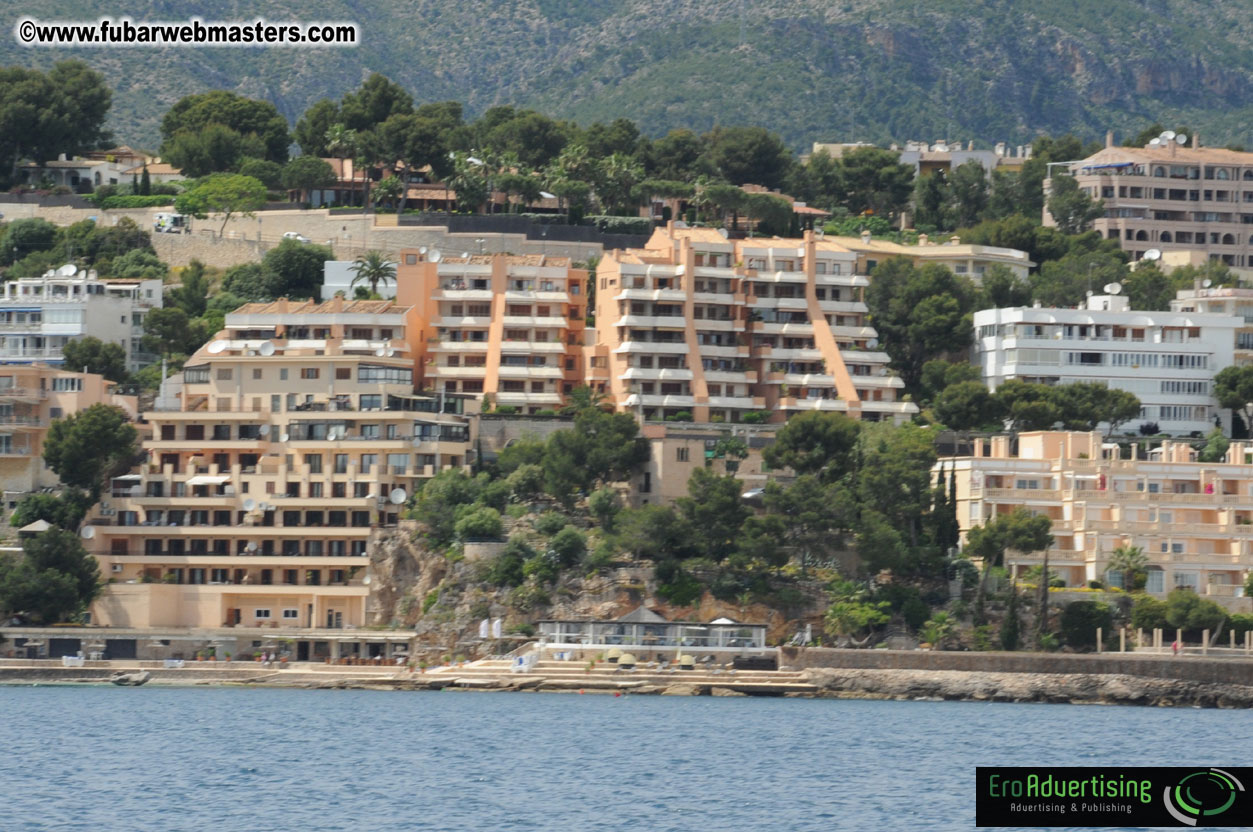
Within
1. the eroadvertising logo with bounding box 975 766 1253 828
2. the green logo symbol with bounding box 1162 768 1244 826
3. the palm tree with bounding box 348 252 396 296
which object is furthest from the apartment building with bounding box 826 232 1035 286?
the green logo symbol with bounding box 1162 768 1244 826

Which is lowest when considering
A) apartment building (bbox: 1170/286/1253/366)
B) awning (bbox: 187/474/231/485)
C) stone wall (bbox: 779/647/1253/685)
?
stone wall (bbox: 779/647/1253/685)

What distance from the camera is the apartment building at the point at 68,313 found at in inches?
4788

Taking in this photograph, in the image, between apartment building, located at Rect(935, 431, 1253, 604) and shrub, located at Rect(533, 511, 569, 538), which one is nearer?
shrub, located at Rect(533, 511, 569, 538)

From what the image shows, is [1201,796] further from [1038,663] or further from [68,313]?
[68,313]

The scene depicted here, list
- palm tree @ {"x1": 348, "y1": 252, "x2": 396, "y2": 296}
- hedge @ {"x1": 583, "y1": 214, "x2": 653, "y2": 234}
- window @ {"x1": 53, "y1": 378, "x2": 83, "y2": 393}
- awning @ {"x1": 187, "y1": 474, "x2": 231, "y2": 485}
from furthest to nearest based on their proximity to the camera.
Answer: hedge @ {"x1": 583, "y1": 214, "x2": 653, "y2": 234}, palm tree @ {"x1": 348, "y1": 252, "x2": 396, "y2": 296}, window @ {"x1": 53, "y1": 378, "x2": 83, "y2": 393}, awning @ {"x1": 187, "y1": 474, "x2": 231, "y2": 485}

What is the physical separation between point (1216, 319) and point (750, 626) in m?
39.3

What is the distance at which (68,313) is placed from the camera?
122062mm

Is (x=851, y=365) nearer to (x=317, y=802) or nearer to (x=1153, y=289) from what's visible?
(x=1153, y=289)

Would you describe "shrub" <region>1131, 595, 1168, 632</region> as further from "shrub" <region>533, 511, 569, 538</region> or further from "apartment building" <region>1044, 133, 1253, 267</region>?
"apartment building" <region>1044, 133, 1253, 267</region>

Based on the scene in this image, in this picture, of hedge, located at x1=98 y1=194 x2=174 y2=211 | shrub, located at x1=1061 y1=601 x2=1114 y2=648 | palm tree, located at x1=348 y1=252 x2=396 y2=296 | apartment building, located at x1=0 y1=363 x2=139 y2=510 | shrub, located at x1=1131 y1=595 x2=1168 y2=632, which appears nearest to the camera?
shrub, located at x1=1131 y1=595 x2=1168 y2=632

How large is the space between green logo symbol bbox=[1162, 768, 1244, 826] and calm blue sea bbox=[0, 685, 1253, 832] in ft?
83.6

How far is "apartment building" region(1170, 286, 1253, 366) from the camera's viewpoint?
126144 millimetres

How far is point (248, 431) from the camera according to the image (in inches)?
4291

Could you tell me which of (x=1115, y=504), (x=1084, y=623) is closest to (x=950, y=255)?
(x=1115, y=504)
